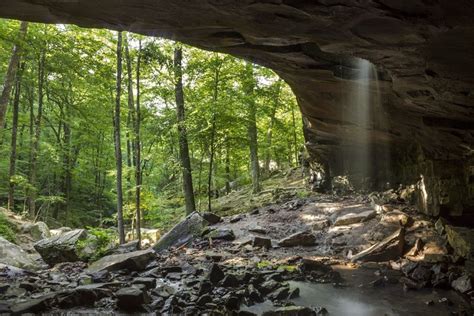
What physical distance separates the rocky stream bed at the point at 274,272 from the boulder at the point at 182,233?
37mm

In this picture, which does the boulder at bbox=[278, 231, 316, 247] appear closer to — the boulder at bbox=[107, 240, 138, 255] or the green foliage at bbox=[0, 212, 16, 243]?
the boulder at bbox=[107, 240, 138, 255]

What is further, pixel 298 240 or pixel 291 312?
pixel 298 240

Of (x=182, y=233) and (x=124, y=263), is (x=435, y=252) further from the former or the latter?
(x=182, y=233)

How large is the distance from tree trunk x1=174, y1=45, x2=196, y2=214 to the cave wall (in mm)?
7636

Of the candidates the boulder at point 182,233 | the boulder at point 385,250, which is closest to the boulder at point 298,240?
the boulder at point 385,250

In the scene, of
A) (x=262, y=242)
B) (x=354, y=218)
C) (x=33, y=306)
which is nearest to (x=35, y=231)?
(x=262, y=242)

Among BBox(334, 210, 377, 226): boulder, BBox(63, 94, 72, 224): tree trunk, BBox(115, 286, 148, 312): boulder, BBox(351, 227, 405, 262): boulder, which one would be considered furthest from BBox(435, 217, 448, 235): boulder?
BBox(63, 94, 72, 224): tree trunk

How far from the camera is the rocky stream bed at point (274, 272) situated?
6.16m

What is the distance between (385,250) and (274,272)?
3.24 m

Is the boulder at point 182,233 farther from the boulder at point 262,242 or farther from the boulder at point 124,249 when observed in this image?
the boulder at point 262,242

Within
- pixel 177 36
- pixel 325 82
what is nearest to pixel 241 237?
pixel 325 82

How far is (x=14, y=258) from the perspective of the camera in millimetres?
9977

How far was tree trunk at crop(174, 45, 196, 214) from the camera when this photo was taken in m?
16.1

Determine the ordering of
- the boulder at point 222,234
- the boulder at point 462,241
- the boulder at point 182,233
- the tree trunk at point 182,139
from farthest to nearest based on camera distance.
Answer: the tree trunk at point 182,139
the boulder at point 222,234
the boulder at point 182,233
the boulder at point 462,241
